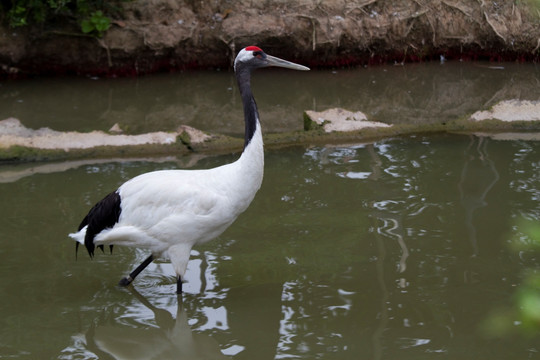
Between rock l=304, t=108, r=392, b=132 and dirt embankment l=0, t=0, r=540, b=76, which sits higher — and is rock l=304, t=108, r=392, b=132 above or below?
below

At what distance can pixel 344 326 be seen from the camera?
427cm

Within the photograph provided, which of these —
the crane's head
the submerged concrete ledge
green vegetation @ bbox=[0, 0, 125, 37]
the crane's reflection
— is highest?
green vegetation @ bbox=[0, 0, 125, 37]

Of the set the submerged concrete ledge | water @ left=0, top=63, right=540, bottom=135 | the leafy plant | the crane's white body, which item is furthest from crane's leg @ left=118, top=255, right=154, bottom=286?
the leafy plant

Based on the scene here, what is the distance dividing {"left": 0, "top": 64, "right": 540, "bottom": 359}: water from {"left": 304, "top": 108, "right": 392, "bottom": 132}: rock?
0.33m

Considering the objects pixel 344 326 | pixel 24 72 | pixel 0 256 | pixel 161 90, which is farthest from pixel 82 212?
pixel 24 72

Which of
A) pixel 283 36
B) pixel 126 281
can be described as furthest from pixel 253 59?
pixel 283 36

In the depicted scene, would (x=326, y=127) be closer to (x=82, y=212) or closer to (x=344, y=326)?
(x=82, y=212)

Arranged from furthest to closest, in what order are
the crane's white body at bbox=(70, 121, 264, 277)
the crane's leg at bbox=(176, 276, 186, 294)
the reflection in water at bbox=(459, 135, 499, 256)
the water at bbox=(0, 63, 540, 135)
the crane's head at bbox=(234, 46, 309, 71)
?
the water at bbox=(0, 63, 540, 135)
the reflection in water at bbox=(459, 135, 499, 256)
the crane's head at bbox=(234, 46, 309, 71)
the crane's leg at bbox=(176, 276, 186, 294)
the crane's white body at bbox=(70, 121, 264, 277)

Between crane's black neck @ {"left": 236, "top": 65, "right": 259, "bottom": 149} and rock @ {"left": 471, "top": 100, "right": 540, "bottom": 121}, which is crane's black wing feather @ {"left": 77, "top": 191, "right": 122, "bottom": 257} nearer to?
crane's black neck @ {"left": 236, "top": 65, "right": 259, "bottom": 149}

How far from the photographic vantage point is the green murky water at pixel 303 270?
4.18 m

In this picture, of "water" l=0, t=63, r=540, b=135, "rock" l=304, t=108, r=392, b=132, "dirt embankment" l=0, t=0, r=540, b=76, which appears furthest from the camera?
"dirt embankment" l=0, t=0, r=540, b=76

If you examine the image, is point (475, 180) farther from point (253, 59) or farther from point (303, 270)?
point (253, 59)

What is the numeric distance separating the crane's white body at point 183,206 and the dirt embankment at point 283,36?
598 cm

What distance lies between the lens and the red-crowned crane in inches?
177
